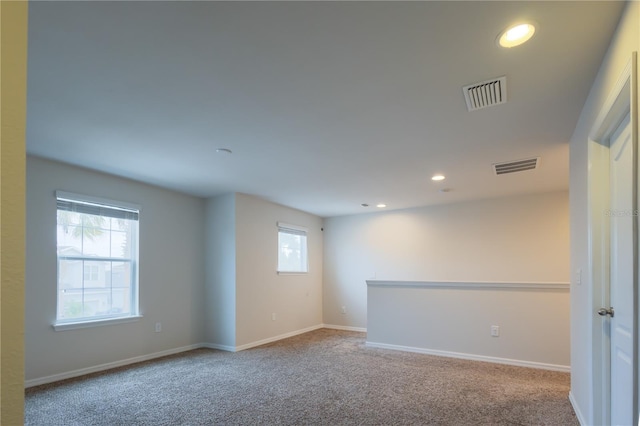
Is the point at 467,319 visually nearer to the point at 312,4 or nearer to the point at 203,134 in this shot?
the point at 203,134

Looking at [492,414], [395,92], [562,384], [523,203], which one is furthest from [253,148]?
[523,203]

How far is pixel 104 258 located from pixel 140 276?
20.1 inches

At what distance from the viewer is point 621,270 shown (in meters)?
1.96

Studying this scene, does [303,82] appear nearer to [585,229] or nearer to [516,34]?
[516,34]

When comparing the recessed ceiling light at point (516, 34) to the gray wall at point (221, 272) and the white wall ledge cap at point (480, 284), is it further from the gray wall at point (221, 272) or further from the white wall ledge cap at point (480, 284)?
the gray wall at point (221, 272)

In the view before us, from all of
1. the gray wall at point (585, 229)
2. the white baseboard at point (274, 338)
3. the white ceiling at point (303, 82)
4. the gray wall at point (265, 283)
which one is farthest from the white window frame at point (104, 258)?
the gray wall at point (585, 229)

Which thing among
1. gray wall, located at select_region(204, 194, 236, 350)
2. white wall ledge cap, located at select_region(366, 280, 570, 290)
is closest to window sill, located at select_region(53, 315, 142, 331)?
gray wall, located at select_region(204, 194, 236, 350)

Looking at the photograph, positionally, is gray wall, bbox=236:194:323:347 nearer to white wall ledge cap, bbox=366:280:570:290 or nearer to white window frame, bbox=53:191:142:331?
white window frame, bbox=53:191:142:331

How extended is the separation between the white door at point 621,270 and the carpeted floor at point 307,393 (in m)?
1.03

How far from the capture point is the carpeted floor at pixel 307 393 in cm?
288

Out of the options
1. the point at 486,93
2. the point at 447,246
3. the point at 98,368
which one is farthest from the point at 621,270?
the point at 98,368

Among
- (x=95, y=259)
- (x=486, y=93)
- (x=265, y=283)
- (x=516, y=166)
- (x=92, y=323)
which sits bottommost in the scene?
(x=92, y=323)

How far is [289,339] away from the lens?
19.7ft

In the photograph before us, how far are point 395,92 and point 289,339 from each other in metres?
4.66
